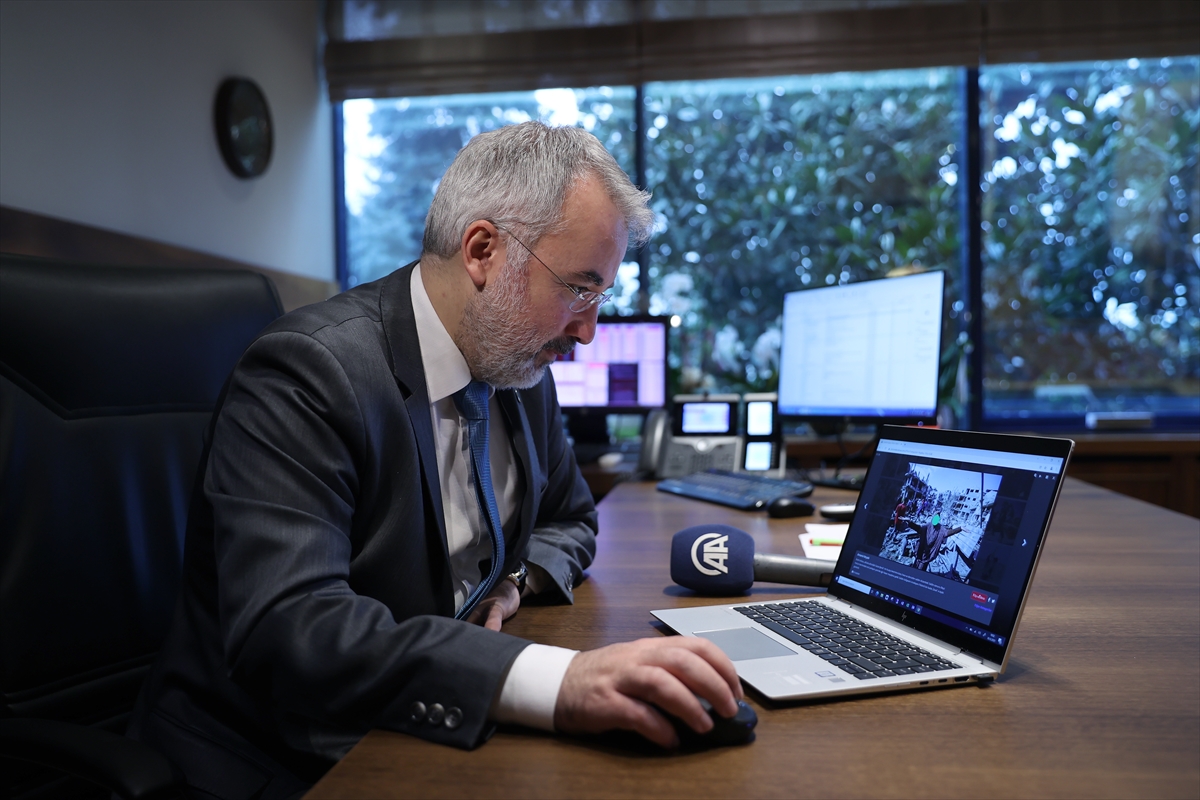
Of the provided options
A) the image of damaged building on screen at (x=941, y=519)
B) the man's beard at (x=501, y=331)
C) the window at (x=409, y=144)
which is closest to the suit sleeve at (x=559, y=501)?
the man's beard at (x=501, y=331)

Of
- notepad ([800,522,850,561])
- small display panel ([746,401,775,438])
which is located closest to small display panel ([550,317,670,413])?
small display panel ([746,401,775,438])

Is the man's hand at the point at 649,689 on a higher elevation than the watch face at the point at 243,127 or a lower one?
lower

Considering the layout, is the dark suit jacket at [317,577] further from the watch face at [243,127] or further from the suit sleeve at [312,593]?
the watch face at [243,127]

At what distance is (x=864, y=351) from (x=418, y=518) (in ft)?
4.26

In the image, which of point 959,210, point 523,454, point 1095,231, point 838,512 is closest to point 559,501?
point 523,454

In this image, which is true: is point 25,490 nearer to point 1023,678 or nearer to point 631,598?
point 631,598

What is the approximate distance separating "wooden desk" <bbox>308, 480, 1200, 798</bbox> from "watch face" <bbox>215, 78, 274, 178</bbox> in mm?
2445

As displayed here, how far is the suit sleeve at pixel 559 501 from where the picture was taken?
1141mm

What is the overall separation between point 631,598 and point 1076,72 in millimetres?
3215

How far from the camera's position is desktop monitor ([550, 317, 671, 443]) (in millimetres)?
2652

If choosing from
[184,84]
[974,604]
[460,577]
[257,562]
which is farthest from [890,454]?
[184,84]

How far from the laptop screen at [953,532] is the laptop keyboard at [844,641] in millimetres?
37

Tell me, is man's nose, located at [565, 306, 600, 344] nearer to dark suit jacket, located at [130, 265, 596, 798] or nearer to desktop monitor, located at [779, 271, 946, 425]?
dark suit jacket, located at [130, 265, 596, 798]

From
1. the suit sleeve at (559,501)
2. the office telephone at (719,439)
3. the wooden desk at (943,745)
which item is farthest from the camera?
the office telephone at (719,439)
